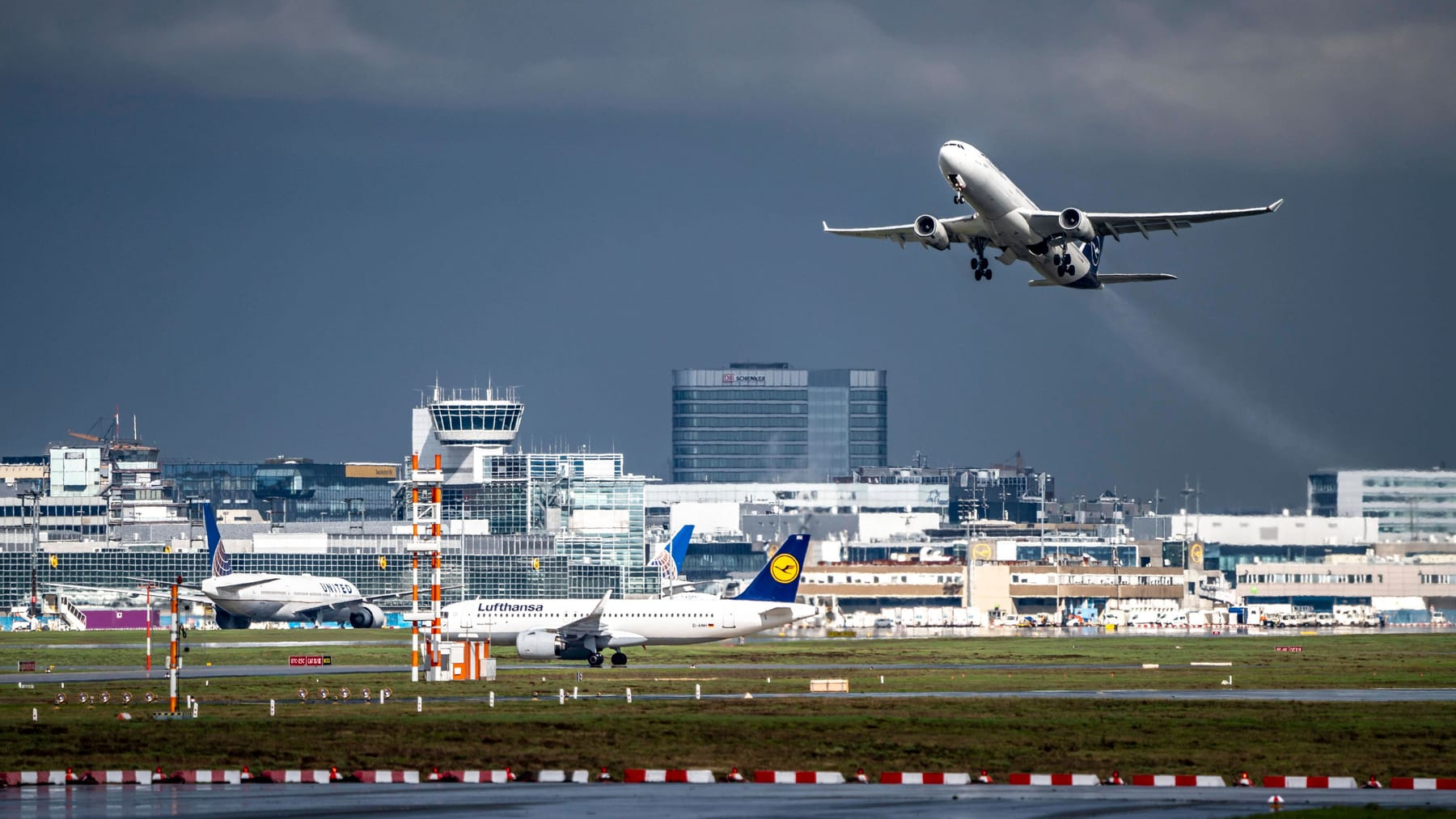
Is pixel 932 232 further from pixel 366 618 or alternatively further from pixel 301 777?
pixel 366 618

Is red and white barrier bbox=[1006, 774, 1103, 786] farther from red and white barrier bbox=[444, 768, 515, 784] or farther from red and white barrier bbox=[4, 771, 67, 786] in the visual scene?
red and white barrier bbox=[4, 771, 67, 786]

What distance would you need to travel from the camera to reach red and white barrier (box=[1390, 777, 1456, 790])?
4031cm

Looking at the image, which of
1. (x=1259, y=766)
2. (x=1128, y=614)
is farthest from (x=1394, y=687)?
(x=1128, y=614)

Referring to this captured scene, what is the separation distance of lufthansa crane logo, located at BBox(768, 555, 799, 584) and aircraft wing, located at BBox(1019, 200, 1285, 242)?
2605cm

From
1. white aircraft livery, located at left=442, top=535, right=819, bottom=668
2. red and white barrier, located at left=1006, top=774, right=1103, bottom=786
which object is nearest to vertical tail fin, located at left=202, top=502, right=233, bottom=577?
white aircraft livery, located at left=442, top=535, right=819, bottom=668

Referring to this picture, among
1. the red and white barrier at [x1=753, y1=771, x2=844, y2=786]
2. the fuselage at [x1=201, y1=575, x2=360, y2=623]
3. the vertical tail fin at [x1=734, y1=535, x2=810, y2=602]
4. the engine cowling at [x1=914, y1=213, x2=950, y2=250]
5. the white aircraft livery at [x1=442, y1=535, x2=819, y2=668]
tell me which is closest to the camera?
the red and white barrier at [x1=753, y1=771, x2=844, y2=786]

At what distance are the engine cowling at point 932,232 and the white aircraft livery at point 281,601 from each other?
3726 inches

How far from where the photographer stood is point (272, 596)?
165125 millimetres

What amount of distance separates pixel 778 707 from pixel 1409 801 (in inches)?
1101

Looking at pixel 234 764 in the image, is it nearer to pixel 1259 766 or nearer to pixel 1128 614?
pixel 1259 766

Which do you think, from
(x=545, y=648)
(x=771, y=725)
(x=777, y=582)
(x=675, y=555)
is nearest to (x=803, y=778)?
(x=771, y=725)

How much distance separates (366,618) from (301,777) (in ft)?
392

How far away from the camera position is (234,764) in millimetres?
45094

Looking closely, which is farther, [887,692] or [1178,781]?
[887,692]
